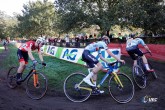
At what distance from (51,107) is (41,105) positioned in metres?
0.37

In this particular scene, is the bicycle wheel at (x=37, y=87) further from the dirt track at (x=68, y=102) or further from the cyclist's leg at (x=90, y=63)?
the cyclist's leg at (x=90, y=63)

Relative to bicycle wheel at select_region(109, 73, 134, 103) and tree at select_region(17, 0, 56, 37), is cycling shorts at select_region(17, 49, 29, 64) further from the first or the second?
tree at select_region(17, 0, 56, 37)

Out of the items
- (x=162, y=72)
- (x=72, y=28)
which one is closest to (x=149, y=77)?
(x=162, y=72)

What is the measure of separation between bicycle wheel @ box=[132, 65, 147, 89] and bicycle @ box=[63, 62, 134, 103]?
1.77 m

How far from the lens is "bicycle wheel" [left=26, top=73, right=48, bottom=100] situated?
8.03 m

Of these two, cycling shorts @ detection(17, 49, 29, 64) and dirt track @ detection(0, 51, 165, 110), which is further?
cycling shorts @ detection(17, 49, 29, 64)

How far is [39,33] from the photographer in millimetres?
80938

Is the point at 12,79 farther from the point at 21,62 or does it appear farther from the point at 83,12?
the point at 83,12

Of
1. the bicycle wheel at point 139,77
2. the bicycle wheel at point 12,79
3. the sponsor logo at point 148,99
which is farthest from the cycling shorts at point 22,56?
the sponsor logo at point 148,99

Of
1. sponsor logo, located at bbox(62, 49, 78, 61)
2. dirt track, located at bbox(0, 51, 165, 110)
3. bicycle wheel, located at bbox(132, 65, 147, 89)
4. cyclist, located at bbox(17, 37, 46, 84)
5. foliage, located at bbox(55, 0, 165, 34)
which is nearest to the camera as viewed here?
dirt track, located at bbox(0, 51, 165, 110)

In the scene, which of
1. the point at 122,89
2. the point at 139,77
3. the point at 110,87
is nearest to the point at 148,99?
the point at 122,89

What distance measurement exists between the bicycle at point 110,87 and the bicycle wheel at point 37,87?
0.83 metres

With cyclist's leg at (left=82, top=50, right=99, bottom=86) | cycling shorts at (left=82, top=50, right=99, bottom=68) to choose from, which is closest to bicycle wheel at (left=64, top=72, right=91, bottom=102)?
cyclist's leg at (left=82, top=50, right=99, bottom=86)

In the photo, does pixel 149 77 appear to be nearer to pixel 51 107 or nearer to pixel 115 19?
pixel 51 107
